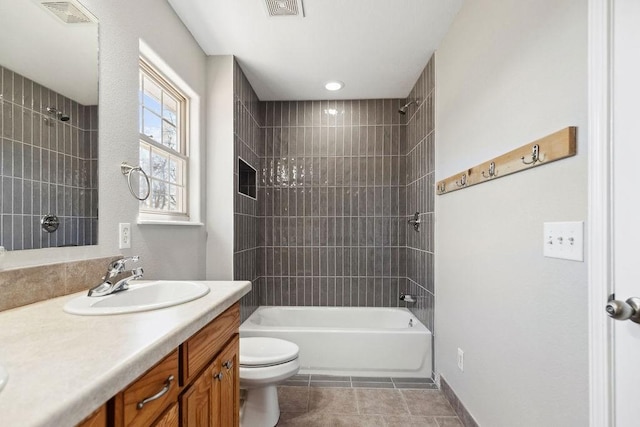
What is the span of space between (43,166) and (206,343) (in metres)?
0.79

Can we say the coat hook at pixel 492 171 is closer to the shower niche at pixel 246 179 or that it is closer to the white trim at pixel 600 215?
the white trim at pixel 600 215

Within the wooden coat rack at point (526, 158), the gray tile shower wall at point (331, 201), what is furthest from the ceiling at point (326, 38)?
the wooden coat rack at point (526, 158)

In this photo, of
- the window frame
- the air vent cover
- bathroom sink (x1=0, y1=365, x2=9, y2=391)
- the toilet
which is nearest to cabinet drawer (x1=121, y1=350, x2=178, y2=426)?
bathroom sink (x1=0, y1=365, x2=9, y2=391)

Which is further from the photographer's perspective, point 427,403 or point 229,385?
point 427,403

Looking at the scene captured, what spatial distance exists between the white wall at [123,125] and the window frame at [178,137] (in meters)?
0.10

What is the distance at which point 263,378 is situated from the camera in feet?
5.43

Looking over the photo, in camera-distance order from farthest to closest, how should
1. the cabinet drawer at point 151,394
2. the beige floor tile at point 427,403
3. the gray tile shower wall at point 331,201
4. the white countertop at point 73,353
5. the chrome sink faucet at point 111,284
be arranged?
1. the gray tile shower wall at point 331,201
2. the beige floor tile at point 427,403
3. the chrome sink faucet at point 111,284
4. the cabinet drawer at point 151,394
5. the white countertop at point 73,353

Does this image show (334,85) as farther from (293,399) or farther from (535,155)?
(293,399)

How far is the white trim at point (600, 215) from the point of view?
2.69 feet

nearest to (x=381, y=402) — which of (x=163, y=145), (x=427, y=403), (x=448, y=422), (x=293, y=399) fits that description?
(x=427, y=403)

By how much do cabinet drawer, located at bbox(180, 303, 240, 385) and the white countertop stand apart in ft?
0.26

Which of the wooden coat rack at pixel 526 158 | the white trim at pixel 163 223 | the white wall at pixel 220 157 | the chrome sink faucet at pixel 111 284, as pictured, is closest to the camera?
the wooden coat rack at pixel 526 158

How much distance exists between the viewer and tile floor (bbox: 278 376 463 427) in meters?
1.80

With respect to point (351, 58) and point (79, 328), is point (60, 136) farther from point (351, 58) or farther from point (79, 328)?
point (351, 58)
